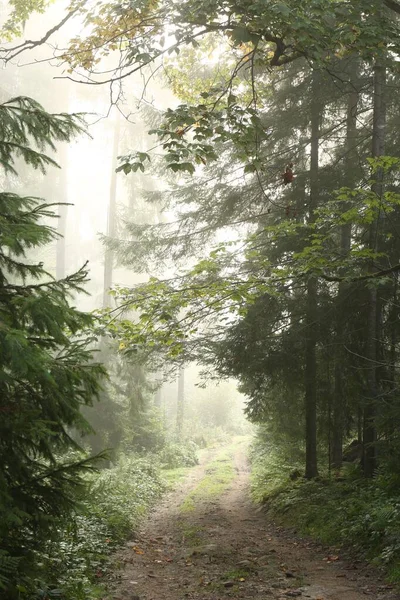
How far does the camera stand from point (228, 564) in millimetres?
7766

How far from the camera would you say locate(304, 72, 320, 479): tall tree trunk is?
12.1 metres

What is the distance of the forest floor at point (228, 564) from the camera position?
21.1 feet

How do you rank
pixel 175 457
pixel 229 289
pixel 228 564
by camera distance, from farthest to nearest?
pixel 175 457 → pixel 229 289 → pixel 228 564

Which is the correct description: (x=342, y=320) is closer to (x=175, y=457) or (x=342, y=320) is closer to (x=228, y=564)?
(x=228, y=564)

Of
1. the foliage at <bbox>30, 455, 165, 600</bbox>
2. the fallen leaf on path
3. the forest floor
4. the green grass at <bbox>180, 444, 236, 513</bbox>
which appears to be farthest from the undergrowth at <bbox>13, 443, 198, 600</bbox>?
the fallen leaf on path

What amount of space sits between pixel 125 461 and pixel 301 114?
12.8m

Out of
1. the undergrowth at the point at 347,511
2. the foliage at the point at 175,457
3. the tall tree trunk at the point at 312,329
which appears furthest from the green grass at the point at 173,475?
the tall tree trunk at the point at 312,329

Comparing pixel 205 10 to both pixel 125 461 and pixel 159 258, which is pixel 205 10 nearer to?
pixel 159 258

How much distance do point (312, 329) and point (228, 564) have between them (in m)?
5.87

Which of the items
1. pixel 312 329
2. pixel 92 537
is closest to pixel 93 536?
pixel 92 537

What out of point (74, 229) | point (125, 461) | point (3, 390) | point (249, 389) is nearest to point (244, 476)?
point (125, 461)

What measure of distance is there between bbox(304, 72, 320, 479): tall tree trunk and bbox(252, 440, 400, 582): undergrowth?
2.93 feet

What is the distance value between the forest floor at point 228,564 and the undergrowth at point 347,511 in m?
0.27

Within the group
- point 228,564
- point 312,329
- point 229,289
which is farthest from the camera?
point 312,329
